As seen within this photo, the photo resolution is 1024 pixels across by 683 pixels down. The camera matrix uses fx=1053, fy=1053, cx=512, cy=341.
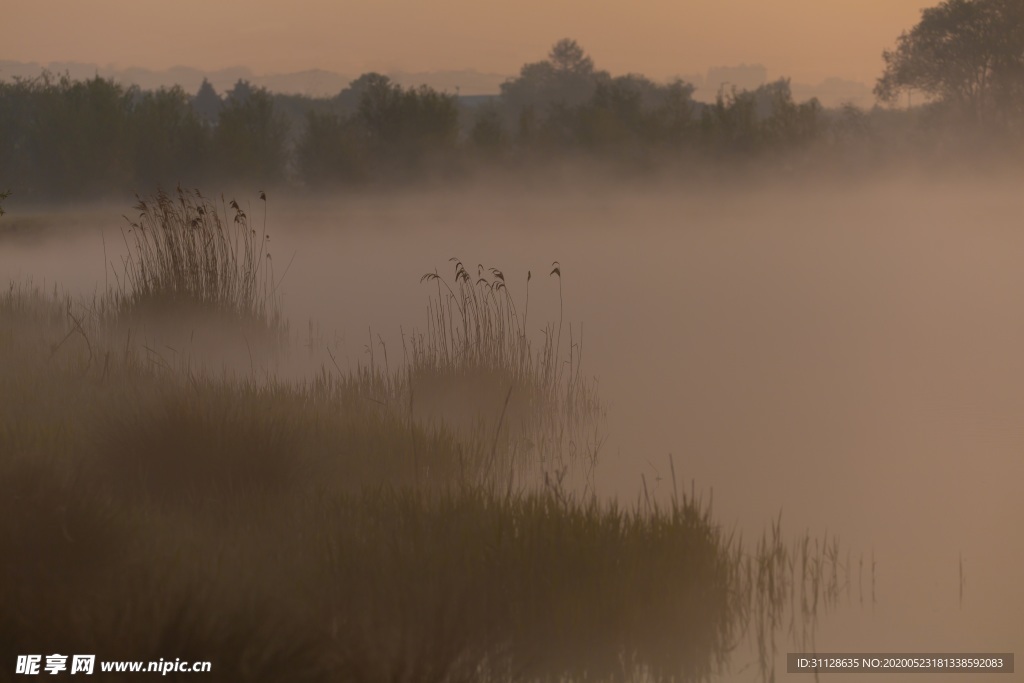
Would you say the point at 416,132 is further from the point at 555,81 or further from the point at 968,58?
the point at 555,81

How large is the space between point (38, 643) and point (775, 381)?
6.73 meters

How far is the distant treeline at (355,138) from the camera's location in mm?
24828

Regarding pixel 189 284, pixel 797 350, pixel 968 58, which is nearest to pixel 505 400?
pixel 189 284

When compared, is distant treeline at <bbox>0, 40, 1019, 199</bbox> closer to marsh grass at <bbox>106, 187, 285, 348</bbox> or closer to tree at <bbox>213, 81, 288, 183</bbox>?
tree at <bbox>213, 81, 288, 183</bbox>

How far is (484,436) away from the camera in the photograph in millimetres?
5973

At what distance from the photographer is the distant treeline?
81.5ft

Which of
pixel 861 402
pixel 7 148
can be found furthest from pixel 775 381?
pixel 7 148

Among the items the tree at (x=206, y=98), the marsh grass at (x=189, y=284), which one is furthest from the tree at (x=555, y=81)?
the marsh grass at (x=189, y=284)

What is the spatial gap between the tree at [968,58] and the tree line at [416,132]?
0.06 metres

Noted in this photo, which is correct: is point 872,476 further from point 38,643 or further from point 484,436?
point 38,643
